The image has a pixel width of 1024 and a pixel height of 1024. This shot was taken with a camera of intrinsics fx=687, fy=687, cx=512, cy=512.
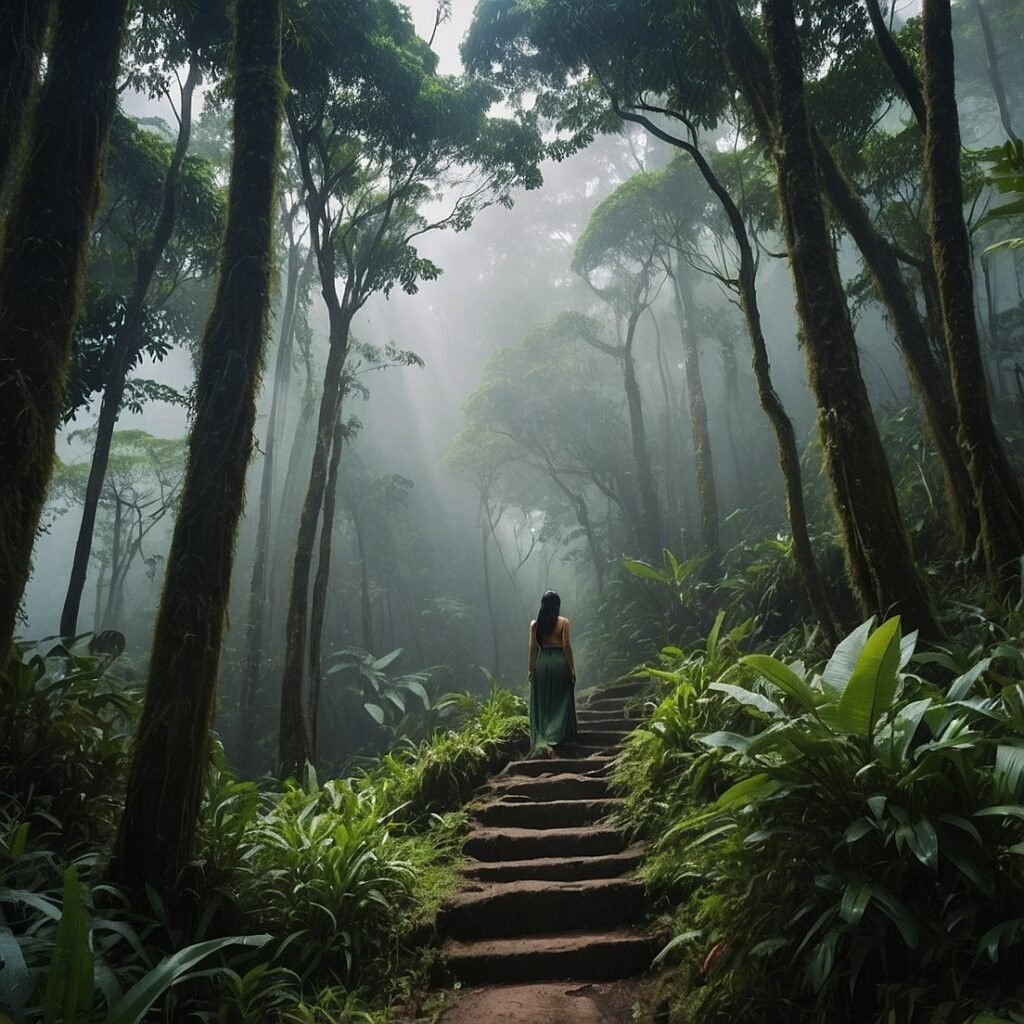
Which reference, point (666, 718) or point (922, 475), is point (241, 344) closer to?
point (666, 718)

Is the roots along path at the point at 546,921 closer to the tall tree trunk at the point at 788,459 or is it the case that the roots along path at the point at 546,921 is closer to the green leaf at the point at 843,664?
the green leaf at the point at 843,664

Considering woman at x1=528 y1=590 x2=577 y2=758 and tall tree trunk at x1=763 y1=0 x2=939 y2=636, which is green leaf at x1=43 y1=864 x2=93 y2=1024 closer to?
tall tree trunk at x1=763 y1=0 x2=939 y2=636

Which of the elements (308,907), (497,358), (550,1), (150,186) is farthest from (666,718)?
(497,358)

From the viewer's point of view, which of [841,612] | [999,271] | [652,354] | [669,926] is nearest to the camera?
[669,926]

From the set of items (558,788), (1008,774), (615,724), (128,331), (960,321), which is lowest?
(558,788)

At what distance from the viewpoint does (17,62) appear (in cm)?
353

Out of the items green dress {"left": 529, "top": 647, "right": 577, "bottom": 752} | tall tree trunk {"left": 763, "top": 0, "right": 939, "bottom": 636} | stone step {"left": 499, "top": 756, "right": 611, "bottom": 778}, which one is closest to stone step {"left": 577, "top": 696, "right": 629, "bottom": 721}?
green dress {"left": 529, "top": 647, "right": 577, "bottom": 752}

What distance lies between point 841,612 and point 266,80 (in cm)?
607

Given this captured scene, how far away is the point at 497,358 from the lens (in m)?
19.9

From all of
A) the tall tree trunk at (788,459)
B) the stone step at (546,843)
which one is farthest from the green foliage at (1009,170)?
the stone step at (546,843)

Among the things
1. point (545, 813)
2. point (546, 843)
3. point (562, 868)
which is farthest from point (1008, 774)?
point (545, 813)

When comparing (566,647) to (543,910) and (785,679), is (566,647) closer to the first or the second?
(543,910)

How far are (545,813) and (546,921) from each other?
1208 mm

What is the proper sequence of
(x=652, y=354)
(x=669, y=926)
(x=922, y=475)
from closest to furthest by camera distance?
(x=669, y=926), (x=922, y=475), (x=652, y=354)
